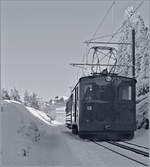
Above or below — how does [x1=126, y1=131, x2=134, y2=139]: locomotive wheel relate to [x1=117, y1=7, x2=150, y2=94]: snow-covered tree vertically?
below

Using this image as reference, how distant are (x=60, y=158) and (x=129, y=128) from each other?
8.01 metres

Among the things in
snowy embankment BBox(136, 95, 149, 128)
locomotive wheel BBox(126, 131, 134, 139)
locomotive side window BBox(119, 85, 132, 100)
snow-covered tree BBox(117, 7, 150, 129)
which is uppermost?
snow-covered tree BBox(117, 7, 150, 129)

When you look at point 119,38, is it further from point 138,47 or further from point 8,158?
point 8,158

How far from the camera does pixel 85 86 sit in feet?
63.4

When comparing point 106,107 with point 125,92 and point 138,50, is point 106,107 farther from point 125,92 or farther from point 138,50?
point 138,50

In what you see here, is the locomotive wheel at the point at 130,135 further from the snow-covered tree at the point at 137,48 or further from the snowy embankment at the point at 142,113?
the snow-covered tree at the point at 137,48

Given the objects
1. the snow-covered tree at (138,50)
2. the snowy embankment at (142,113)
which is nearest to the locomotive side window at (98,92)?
the snowy embankment at (142,113)

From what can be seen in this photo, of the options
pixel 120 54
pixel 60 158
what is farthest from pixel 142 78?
pixel 60 158

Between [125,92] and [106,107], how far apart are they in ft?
4.39

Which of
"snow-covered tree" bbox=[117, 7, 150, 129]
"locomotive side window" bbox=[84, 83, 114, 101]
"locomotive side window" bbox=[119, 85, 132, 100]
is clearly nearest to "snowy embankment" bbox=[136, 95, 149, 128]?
"locomotive side window" bbox=[119, 85, 132, 100]

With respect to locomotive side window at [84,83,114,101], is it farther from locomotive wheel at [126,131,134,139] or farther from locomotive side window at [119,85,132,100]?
locomotive wheel at [126,131,134,139]

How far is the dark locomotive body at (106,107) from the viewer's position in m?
18.7

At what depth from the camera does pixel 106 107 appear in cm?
1898

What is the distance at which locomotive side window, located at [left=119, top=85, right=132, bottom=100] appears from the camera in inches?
763
